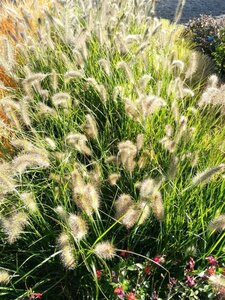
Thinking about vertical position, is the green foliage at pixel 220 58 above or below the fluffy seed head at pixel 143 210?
below

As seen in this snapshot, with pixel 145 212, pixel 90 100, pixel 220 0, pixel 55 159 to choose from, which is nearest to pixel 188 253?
pixel 145 212

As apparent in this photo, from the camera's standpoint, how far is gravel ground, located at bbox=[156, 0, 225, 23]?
847 centimetres

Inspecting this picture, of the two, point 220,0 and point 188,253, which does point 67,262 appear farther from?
point 220,0

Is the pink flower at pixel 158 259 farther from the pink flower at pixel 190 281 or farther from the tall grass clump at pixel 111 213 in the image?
the pink flower at pixel 190 281

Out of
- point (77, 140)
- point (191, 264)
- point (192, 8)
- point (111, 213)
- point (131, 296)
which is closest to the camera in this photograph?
point (131, 296)

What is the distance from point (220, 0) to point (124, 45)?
7147 millimetres

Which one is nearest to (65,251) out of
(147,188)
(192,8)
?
(147,188)

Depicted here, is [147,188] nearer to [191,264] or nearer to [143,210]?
[143,210]

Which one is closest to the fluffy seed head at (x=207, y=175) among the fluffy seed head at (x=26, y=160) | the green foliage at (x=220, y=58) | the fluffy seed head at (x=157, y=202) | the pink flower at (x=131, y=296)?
the fluffy seed head at (x=157, y=202)

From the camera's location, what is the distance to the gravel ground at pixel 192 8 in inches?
333

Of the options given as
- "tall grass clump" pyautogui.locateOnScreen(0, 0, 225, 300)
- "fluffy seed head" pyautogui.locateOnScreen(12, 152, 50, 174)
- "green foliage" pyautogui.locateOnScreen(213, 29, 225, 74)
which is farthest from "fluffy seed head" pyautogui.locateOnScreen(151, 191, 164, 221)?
"green foliage" pyautogui.locateOnScreen(213, 29, 225, 74)

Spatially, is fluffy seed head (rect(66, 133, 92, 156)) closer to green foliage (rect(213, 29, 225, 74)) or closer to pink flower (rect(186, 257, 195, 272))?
pink flower (rect(186, 257, 195, 272))

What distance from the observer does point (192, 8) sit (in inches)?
→ 347

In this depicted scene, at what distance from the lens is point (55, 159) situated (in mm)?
2416
